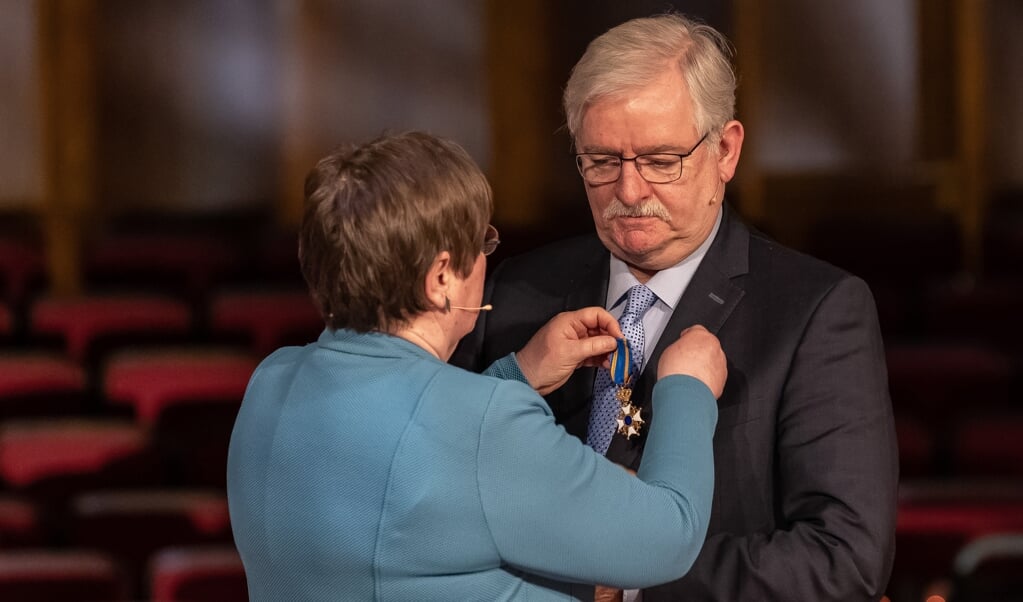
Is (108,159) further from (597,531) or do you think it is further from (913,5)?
(597,531)

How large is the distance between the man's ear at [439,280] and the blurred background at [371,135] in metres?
1.57

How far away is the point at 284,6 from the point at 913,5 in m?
1.73

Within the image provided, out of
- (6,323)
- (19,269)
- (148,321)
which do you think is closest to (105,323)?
(148,321)

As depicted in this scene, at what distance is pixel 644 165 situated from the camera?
936 mm

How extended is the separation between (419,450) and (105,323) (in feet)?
6.84

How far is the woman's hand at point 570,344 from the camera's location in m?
0.89

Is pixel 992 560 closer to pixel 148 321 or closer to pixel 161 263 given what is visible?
pixel 148 321

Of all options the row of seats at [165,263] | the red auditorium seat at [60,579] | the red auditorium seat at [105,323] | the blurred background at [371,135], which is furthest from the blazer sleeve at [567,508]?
the row of seats at [165,263]

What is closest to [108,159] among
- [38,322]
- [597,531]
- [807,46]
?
[38,322]

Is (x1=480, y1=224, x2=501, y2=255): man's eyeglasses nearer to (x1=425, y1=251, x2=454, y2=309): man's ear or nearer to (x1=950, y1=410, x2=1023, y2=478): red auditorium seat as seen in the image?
(x1=425, y1=251, x2=454, y2=309): man's ear

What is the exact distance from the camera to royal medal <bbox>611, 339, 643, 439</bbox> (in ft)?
2.97

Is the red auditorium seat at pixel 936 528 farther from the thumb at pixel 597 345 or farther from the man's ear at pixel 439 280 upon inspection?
the man's ear at pixel 439 280

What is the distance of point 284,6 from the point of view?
367cm

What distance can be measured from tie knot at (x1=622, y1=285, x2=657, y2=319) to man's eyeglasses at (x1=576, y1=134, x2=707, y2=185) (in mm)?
95
